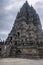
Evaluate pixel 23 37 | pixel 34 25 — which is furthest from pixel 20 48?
pixel 34 25

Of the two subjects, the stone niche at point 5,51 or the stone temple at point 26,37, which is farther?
the stone niche at point 5,51

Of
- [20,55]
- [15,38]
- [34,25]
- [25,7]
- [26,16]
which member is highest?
[25,7]

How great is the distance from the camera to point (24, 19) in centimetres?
4184

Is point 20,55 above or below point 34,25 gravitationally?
below

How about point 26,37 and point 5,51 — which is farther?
point 26,37

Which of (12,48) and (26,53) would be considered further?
(12,48)

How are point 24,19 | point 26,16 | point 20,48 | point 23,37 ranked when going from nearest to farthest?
point 20,48, point 23,37, point 24,19, point 26,16

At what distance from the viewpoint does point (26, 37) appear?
125 ft

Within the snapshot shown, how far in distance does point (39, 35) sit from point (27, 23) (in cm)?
616

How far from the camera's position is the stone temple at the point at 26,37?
97.3 ft

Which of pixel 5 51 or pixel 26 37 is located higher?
pixel 26 37

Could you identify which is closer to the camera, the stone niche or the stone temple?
the stone temple

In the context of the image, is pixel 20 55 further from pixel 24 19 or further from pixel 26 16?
pixel 26 16

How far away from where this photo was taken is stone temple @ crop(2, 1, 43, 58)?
29.6 metres
